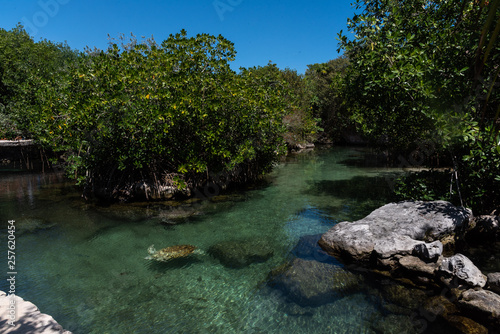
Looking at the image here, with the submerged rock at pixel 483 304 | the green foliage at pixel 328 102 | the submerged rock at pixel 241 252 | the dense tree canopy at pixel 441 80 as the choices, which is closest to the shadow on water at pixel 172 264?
the submerged rock at pixel 241 252

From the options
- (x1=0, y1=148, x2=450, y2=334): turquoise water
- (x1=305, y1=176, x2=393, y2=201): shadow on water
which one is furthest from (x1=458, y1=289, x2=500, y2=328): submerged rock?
(x1=305, y1=176, x2=393, y2=201): shadow on water

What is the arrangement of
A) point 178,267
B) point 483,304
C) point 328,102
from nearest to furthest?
point 483,304
point 178,267
point 328,102

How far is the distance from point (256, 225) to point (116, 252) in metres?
4.63

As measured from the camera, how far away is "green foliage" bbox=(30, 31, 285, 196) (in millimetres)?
11648

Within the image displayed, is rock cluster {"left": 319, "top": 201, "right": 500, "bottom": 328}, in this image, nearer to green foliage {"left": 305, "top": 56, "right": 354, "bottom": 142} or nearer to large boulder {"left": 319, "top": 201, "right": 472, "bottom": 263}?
large boulder {"left": 319, "top": 201, "right": 472, "bottom": 263}

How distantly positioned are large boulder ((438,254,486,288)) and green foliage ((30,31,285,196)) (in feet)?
30.0

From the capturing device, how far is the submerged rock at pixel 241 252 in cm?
808

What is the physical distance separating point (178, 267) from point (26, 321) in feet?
11.7

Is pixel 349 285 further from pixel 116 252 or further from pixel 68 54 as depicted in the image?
pixel 68 54

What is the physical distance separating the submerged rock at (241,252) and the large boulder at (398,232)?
175 cm

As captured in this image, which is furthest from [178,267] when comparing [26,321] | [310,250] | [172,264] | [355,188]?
[355,188]

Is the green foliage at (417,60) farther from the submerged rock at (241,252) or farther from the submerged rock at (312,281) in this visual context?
the submerged rock at (241,252)

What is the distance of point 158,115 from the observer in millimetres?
11461

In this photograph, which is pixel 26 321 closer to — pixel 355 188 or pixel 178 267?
pixel 178 267
